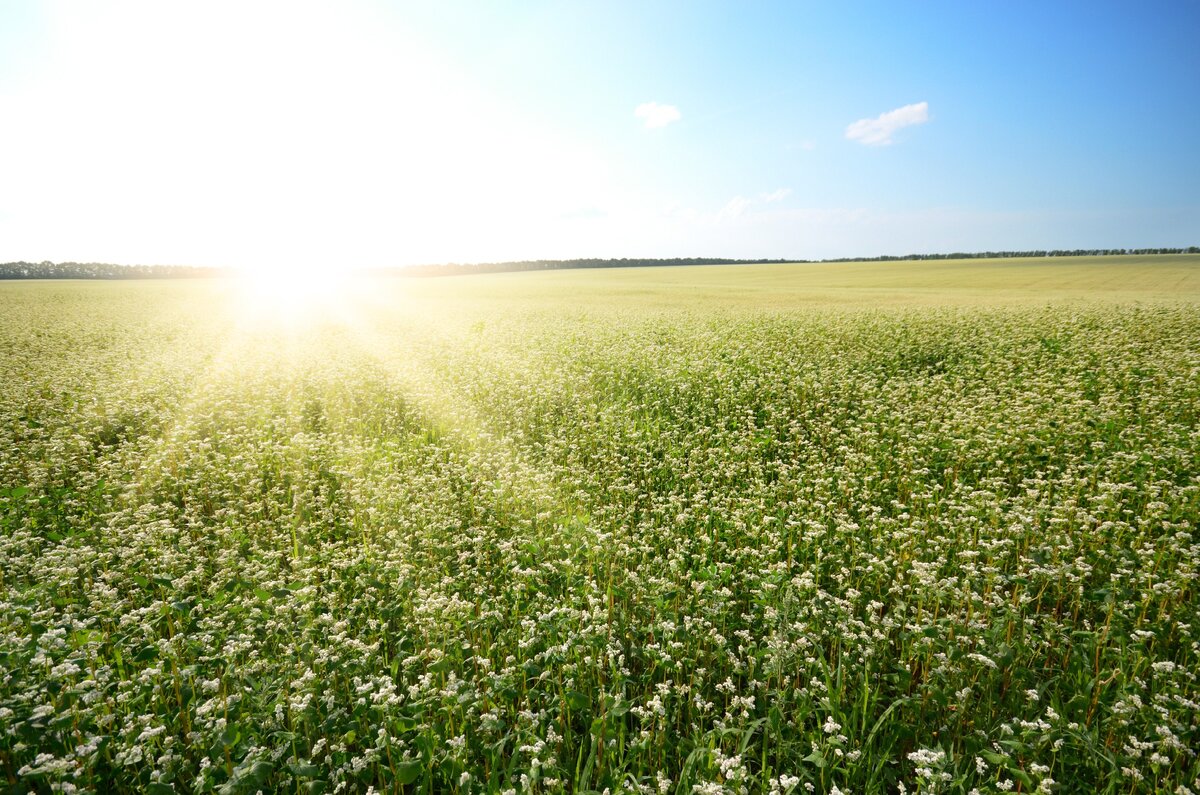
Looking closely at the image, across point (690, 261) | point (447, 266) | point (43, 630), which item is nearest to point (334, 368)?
point (43, 630)

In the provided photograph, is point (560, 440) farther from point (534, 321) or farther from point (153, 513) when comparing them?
point (534, 321)

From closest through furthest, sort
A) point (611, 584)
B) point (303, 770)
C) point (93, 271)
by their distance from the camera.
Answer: point (303, 770) < point (611, 584) < point (93, 271)

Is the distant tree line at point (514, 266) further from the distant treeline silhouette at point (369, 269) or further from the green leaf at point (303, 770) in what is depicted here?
the green leaf at point (303, 770)

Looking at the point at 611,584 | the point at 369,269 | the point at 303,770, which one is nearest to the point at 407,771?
the point at 303,770

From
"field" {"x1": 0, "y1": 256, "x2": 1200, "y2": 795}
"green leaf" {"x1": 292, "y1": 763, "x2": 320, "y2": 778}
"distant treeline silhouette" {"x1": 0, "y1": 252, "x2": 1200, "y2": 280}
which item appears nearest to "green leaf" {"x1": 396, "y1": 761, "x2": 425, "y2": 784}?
"field" {"x1": 0, "y1": 256, "x2": 1200, "y2": 795}

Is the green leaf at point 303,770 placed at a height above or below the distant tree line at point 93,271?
below

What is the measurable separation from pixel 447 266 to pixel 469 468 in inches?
5007

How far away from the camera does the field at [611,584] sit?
3.29m

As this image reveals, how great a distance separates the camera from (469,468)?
26.3ft

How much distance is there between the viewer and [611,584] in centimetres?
516

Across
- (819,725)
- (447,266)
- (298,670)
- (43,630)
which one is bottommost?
(819,725)

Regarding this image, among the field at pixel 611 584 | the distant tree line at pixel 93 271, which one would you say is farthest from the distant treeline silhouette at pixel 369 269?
the field at pixel 611 584

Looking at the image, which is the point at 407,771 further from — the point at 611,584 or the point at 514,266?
the point at 514,266

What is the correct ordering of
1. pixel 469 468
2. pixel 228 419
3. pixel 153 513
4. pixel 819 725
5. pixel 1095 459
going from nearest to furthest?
pixel 819 725
pixel 153 513
pixel 1095 459
pixel 469 468
pixel 228 419
